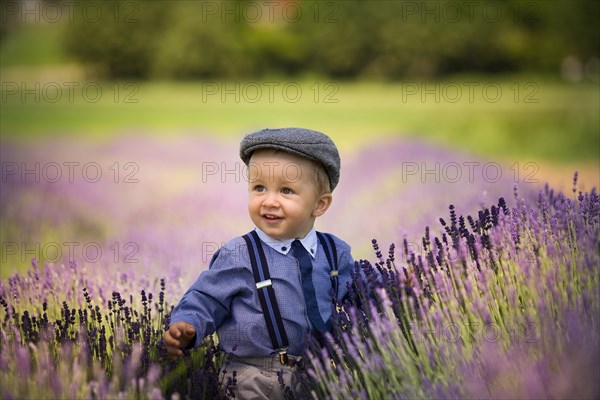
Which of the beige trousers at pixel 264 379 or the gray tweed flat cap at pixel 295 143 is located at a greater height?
the gray tweed flat cap at pixel 295 143

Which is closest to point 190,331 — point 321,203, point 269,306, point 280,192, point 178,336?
point 178,336

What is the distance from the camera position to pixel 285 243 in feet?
9.89

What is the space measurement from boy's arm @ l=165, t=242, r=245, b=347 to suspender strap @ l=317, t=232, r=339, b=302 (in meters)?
0.39

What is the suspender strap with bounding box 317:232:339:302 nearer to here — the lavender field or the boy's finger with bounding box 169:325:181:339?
the lavender field

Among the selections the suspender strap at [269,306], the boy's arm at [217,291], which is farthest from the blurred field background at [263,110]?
the suspender strap at [269,306]

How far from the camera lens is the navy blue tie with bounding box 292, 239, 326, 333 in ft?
9.57

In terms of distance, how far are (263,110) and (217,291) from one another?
2130cm

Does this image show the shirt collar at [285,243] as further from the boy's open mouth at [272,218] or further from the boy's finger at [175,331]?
the boy's finger at [175,331]

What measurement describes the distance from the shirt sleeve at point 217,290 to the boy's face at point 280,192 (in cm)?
21

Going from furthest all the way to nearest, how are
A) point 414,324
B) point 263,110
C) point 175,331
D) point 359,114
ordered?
point 263,110, point 359,114, point 175,331, point 414,324

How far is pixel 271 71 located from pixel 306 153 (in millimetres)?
23268

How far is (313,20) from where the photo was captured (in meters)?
24.6

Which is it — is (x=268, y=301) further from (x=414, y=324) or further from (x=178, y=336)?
(x=414, y=324)

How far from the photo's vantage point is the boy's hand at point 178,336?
107 inches
